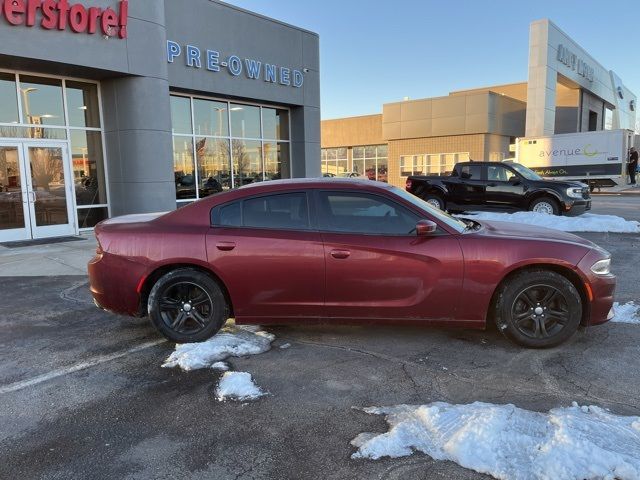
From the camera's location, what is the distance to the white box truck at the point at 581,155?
23797mm

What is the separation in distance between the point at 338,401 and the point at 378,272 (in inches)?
50.3

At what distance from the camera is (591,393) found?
12.0 feet

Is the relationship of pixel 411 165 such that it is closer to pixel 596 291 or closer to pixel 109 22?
pixel 109 22

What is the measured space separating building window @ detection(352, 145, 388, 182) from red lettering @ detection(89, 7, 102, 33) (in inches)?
1248

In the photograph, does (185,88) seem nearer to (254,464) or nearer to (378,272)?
(378,272)

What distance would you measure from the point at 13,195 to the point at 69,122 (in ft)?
7.22

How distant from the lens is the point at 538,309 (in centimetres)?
449

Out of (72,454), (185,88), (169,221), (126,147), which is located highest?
(185,88)

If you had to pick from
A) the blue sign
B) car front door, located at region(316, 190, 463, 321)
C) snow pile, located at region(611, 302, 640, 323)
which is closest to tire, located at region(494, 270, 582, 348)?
car front door, located at region(316, 190, 463, 321)

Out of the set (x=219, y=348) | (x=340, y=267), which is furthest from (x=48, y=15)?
(x=340, y=267)

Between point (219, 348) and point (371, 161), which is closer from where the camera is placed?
point (219, 348)

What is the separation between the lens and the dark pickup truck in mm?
13812

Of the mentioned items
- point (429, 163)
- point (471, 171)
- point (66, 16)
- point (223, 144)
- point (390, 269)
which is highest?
point (66, 16)

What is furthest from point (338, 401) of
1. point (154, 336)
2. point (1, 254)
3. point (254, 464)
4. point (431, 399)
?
point (1, 254)
